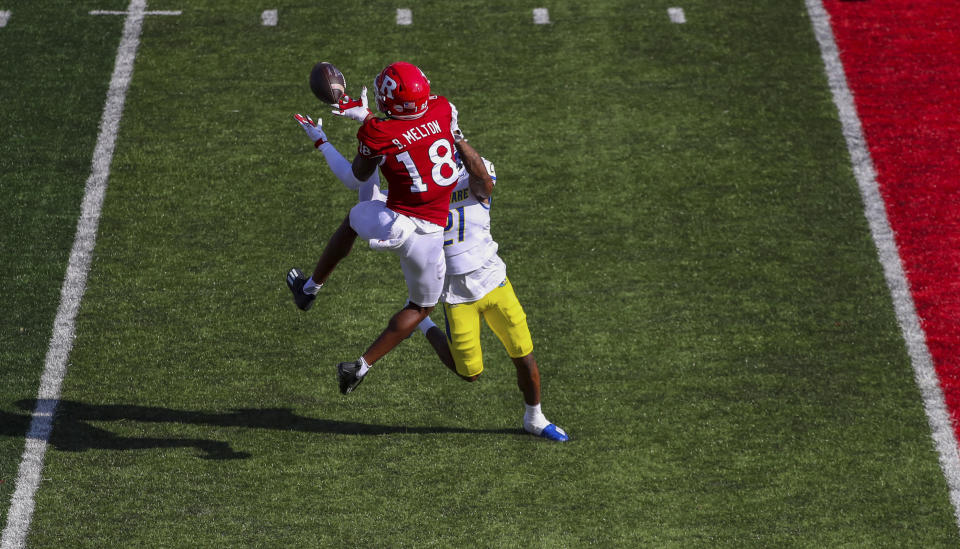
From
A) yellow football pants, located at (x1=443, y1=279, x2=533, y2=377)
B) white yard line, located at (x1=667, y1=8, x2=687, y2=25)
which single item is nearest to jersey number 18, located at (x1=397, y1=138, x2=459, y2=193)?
yellow football pants, located at (x1=443, y1=279, x2=533, y2=377)

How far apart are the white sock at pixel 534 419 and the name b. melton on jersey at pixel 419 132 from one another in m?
1.75

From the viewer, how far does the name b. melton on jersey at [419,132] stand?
6086mm

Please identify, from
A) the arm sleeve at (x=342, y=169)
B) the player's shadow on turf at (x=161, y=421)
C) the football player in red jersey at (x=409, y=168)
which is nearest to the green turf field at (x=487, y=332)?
the player's shadow on turf at (x=161, y=421)

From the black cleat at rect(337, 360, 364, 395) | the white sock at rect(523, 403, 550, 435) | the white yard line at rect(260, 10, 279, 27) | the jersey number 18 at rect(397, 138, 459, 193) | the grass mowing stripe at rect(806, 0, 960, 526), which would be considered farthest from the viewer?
the white yard line at rect(260, 10, 279, 27)

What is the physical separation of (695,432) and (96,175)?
15.7ft

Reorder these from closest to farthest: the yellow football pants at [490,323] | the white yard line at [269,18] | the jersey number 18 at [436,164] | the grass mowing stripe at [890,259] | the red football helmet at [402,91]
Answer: the red football helmet at [402,91] < the jersey number 18 at [436,164] < the yellow football pants at [490,323] < the grass mowing stripe at [890,259] < the white yard line at [269,18]

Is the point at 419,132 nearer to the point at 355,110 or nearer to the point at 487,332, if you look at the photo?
the point at 355,110

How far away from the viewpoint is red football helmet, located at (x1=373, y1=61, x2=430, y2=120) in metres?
6.00

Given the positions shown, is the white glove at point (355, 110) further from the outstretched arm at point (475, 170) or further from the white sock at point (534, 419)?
the white sock at point (534, 419)

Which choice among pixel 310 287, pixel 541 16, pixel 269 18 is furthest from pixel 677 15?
pixel 310 287

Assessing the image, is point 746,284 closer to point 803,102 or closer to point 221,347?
point 803,102

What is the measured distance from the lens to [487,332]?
25.9ft

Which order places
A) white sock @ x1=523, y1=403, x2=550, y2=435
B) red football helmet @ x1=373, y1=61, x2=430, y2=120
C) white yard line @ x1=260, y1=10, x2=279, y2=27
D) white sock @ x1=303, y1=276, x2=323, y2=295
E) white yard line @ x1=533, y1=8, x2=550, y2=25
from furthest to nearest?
white yard line @ x1=533, y1=8, x2=550, y2=25 < white yard line @ x1=260, y1=10, x2=279, y2=27 < white sock @ x1=523, y1=403, x2=550, y2=435 < white sock @ x1=303, y1=276, x2=323, y2=295 < red football helmet @ x1=373, y1=61, x2=430, y2=120

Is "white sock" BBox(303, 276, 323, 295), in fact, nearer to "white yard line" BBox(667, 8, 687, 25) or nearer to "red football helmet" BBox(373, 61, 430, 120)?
"red football helmet" BBox(373, 61, 430, 120)
